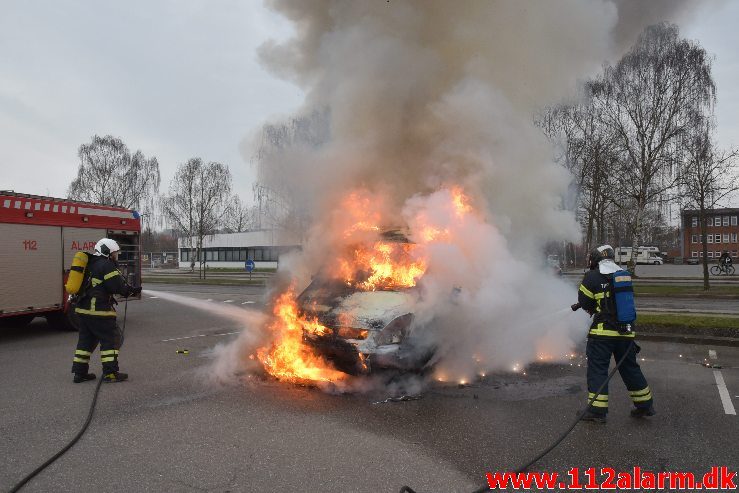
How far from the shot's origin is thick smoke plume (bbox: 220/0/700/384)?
7.45 meters

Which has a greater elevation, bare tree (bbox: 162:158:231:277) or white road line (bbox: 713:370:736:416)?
bare tree (bbox: 162:158:231:277)

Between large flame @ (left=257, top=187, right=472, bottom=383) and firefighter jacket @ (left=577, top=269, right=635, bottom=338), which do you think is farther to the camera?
large flame @ (left=257, top=187, right=472, bottom=383)

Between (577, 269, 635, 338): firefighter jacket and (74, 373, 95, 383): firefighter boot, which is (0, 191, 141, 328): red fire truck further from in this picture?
(577, 269, 635, 338): firefighter jacket

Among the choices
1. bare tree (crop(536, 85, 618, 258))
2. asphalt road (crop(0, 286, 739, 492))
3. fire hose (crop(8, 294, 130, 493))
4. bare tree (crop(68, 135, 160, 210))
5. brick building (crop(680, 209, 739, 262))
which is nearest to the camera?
fire hose (crop(8, 294, 130, 493))

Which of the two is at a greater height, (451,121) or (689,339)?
(451,121)

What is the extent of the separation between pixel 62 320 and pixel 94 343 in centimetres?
469

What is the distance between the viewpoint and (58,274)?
9.59 meters

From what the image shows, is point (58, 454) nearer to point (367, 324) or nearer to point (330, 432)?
point (330, 432)

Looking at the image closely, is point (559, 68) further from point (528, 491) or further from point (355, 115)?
point (528, 491)

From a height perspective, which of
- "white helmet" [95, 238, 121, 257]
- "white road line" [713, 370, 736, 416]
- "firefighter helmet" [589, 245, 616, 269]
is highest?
"white helmet" [95, 238, 121, 257]

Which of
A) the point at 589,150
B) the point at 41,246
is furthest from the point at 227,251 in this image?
the point at 41,246

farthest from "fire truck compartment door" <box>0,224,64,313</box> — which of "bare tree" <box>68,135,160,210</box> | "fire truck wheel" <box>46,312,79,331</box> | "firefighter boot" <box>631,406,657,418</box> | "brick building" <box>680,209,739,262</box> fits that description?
"brick building" <box>680,209,739,262</box>

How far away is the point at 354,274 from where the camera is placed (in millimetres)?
6543

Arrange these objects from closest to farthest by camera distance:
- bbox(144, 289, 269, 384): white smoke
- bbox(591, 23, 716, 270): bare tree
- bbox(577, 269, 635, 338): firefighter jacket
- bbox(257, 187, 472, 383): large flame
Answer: bbox(577, 269, 635, 338): firefighter jacket → bbox(257, 187, 472, 383): large flame → bbox(144, 289, 269, 384): white smoke → bbox(591, 23, 716, 270): bare tree
